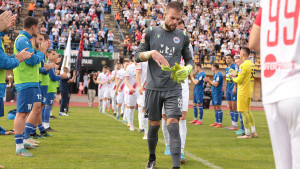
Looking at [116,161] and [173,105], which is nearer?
[173,105]

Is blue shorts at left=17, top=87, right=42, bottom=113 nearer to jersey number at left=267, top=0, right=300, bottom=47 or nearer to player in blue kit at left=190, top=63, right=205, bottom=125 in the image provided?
jersey number at left=267, top=0, right=300, bottom=47

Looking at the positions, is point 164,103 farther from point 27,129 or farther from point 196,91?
point 196,91

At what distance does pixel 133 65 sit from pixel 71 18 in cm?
2142

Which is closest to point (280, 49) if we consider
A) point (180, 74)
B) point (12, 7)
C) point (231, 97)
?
point (180, 74)

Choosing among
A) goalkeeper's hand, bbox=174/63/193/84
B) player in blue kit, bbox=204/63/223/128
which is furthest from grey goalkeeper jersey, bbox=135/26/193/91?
player in blue kit, bbox=204/63/223/128

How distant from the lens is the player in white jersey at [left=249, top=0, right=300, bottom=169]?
6.47 feet

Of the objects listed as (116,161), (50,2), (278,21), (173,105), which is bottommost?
(116,161)

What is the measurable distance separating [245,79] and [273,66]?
7.49 meters

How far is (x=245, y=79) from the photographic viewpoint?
9375mm

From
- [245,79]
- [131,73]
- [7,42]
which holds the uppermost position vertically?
[7,42]

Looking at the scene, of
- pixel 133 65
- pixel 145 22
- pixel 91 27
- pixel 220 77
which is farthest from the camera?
pixel 145 22

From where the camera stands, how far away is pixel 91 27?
31047 mm

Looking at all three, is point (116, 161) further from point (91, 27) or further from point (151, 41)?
point (91, 27)

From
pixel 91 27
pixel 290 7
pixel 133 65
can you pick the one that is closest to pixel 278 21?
pixel 290 7
